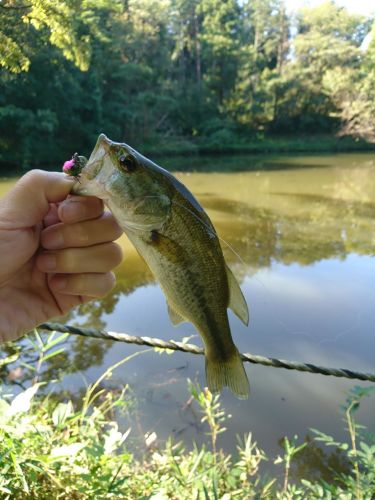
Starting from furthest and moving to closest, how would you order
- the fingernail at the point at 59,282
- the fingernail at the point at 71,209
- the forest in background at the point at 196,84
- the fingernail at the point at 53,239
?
the forest in background at the point at 196,84 < the fingernail at the point at 59,282 < the fingernail at the point at 53,239 < the fingernail at the point at 71,209

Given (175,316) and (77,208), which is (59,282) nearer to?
(77,208)

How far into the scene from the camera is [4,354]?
468cm

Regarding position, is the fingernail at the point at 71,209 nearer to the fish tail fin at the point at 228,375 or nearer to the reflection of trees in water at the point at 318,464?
the fish tail fin at the point at 228,375

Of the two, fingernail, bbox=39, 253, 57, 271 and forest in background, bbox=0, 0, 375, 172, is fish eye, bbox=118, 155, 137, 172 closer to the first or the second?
fingernail, bbox=39, 253, 57, 271

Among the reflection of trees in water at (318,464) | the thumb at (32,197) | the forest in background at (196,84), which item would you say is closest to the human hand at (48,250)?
the thumb at (32,197)

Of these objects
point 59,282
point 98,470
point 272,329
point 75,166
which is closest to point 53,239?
point 59,282

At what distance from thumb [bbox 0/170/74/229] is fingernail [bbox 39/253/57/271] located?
0.14m

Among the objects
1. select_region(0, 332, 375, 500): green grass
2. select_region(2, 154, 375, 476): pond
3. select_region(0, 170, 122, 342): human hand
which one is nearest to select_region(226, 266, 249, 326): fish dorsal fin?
select_region(2, 154, 375, 476): pond

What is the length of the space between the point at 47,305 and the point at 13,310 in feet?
0.47

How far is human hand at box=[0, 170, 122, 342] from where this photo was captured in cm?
149

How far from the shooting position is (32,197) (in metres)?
1.52

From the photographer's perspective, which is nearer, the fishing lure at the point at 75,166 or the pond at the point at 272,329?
the fishing lure at the point at 75,166

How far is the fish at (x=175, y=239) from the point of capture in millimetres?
1302

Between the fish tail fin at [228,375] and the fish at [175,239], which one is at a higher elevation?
the fish at [175,239]
